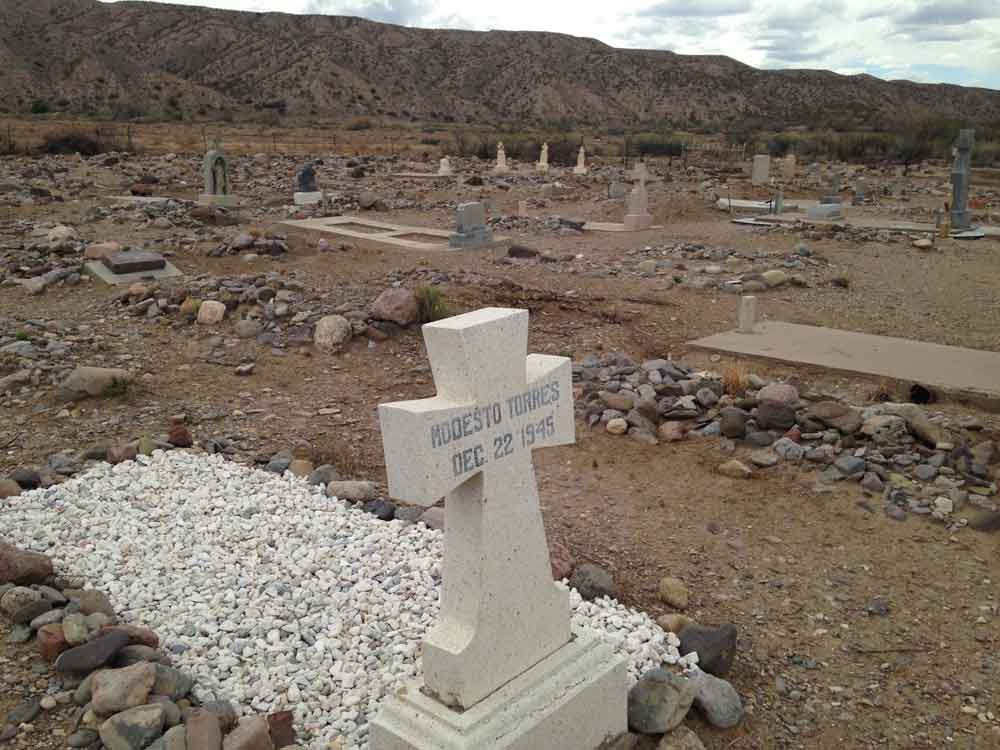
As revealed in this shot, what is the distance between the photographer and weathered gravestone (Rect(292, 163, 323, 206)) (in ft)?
69.6

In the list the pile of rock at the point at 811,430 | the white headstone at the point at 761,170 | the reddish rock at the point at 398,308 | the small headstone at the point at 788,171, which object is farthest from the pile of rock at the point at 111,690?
the small headstone at the point at 788,171

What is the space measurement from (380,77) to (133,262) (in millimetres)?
70692

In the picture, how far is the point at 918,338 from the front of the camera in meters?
9.73

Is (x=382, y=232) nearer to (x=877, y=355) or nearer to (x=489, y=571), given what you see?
(x=877, y=355)

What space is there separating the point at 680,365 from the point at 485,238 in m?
8.75

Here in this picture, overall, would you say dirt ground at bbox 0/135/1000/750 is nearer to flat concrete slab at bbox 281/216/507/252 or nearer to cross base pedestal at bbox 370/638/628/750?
cross base pedestal at bbox 370/638/628/750

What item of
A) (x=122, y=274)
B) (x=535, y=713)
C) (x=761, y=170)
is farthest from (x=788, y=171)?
(x=535, y=713)

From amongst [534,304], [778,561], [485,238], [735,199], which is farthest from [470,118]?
[778,561]

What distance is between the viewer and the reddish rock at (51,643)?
355cm

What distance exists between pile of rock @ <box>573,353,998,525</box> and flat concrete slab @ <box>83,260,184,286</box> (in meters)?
7.63

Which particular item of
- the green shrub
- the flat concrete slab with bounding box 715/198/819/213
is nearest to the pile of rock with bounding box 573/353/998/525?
the green shrub

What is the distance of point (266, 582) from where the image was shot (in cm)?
416

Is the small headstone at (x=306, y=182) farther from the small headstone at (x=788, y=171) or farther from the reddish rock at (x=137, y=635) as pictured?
the reddish rock at (x=137, y=635)

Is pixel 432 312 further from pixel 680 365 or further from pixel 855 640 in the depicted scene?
pixel 855 640
